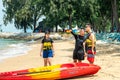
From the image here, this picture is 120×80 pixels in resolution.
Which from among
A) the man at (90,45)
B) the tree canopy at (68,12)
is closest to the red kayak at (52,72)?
the man at (90,45)

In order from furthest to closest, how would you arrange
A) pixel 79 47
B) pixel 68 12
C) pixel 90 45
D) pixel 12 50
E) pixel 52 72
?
pixel 68 12
pixel 12 50
pixel 90 45
pixel 79 47
pixel 52 72

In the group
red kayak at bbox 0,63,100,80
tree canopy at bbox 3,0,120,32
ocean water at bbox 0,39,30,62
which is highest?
tree canopy at bbox 3,0,120,32

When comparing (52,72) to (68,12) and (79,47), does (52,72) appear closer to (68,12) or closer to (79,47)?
(79,47)

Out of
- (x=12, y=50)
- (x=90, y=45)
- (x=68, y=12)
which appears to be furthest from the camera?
(x=68, y=12)

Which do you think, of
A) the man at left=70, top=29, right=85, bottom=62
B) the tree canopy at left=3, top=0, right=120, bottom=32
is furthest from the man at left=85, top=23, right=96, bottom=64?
the tree canopy at left=3, top=0, right=120, bottom=32

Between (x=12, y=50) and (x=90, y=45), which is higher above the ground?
(x=90, y=45)

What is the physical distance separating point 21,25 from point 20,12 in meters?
6.45

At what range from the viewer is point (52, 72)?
12031mm

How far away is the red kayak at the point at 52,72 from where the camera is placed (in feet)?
38.7

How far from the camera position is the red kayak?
1179cm

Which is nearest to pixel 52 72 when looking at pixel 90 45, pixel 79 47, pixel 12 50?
pixel 79 47

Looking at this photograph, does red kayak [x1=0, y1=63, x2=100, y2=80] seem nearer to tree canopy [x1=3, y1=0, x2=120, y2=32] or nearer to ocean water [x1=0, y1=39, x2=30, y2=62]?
ocean water [x1=0, y1=39, x2=30, y2=62]

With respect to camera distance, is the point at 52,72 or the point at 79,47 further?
the point at 79,47

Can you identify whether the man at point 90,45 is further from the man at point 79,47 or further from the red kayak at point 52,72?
the red kayak at point 52,72
